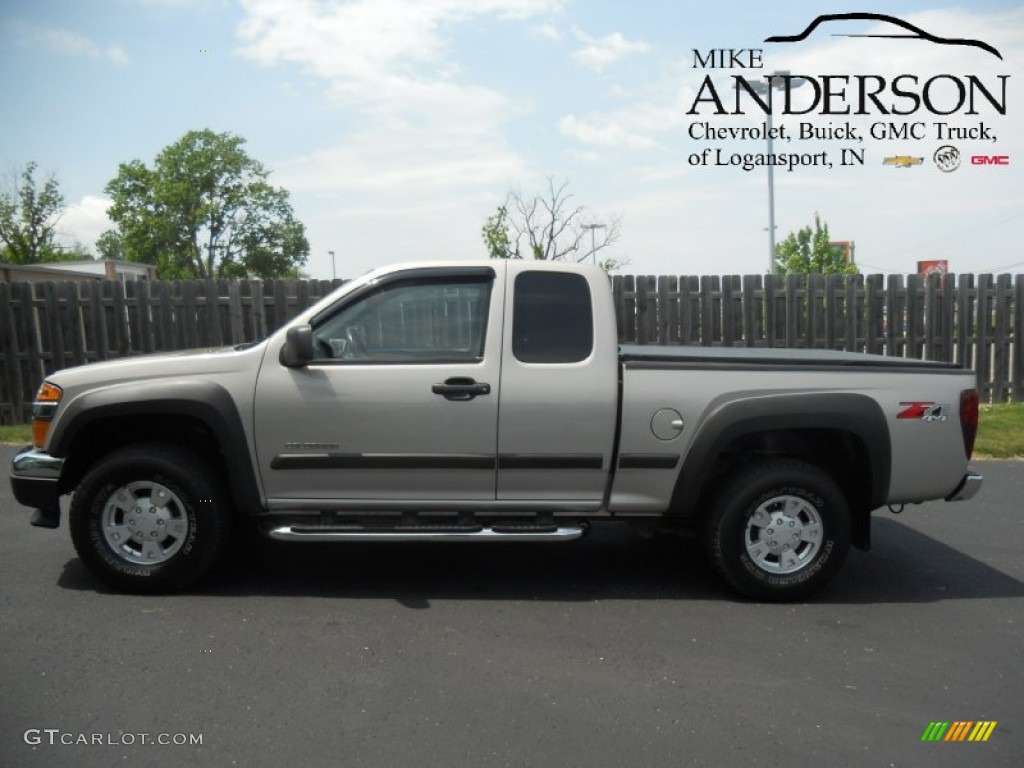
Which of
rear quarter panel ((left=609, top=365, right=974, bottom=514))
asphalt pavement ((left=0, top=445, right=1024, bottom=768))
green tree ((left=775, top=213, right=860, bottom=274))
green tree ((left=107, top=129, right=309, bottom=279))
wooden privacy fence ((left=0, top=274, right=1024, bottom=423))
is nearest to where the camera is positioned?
asphalt pavement ((left=0, top=445, right=1024, bottom=768))

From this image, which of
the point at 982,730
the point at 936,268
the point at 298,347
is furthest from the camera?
the point at 936,268

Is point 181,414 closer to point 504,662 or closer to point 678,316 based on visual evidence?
point 504,662

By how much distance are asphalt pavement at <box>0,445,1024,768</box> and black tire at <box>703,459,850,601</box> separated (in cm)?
17

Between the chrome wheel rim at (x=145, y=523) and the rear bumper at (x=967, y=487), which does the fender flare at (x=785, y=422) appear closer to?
the rear bumper at (x=967, y=487)

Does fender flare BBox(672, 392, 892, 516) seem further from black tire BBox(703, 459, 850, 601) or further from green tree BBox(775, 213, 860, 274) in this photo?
green tree BBox(775, 213, 860, 274)

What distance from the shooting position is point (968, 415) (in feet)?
16.0

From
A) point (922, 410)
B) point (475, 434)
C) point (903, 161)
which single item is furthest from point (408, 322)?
point (903, 161)

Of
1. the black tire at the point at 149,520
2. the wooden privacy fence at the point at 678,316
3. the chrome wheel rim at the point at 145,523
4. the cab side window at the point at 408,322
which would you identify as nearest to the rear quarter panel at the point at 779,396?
the cab side window at the point at 408,322

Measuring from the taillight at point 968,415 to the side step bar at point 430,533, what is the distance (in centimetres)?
220

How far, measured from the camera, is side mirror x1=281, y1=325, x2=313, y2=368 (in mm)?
4688

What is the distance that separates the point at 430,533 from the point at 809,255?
139 ft

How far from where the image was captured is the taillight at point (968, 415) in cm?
486

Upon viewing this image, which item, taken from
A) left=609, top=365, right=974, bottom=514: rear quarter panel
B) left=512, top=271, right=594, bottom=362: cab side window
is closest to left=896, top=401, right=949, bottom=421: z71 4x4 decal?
left=609, top=365, right=974, bottom=514: rear quarter panel

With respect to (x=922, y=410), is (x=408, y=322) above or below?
above
